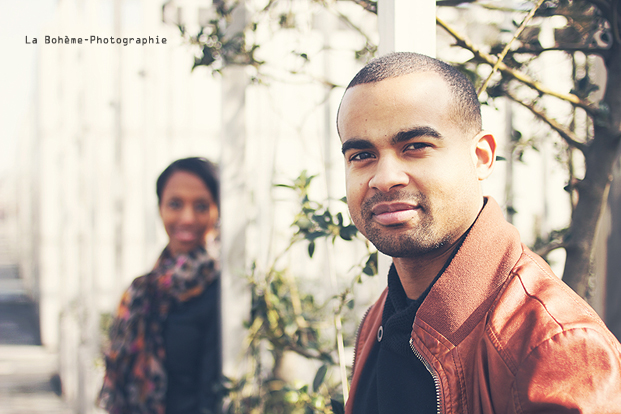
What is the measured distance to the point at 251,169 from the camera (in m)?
3.37

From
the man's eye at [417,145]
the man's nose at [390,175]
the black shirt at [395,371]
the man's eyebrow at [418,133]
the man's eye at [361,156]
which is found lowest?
the black shirt at [395,371]

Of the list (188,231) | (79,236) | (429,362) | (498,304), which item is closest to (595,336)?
(498,304)

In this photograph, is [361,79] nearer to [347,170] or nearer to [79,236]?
[347,170]

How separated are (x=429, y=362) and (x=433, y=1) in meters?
0.81

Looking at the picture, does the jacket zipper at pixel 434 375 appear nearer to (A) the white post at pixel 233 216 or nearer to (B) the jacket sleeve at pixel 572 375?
(B) the jacket sleeve at pixel 572 375

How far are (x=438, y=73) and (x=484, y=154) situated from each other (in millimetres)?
180

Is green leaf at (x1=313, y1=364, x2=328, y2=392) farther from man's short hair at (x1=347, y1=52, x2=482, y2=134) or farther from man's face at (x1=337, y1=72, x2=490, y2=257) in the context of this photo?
man's short hair at (x1=347, y1=52, x2=482, y2=134)

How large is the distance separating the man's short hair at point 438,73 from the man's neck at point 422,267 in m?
0.22

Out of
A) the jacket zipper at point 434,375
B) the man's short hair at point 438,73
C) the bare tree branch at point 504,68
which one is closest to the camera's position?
the jacket zipper at point 434,375

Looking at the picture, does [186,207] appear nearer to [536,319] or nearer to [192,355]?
[192,355]

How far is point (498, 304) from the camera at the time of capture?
32.0 inches

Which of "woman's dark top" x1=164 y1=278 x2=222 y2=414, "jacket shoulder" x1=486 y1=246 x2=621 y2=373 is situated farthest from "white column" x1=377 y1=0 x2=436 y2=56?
"woman's dark top" x1=164 y1=278 x2=222 y2=414

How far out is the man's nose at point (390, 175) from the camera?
0.92m

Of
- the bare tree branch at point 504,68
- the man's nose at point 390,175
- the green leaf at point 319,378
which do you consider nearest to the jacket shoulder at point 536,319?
the man's nose at point 390,175
